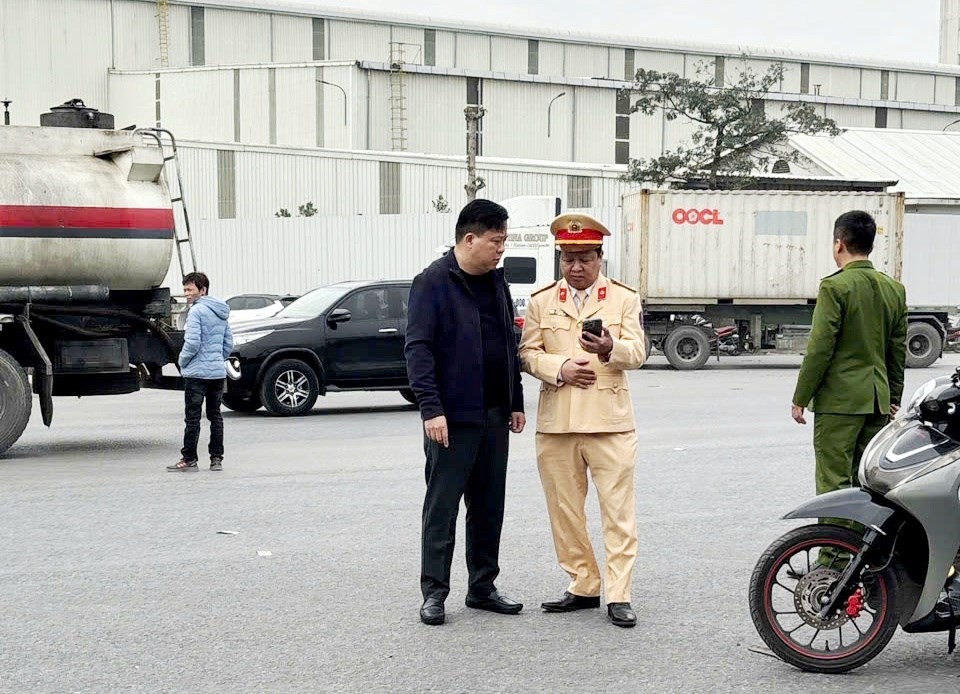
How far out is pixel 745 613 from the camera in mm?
6371

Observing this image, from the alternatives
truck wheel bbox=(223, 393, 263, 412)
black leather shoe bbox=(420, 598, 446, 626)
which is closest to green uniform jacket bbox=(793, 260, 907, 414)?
black leather shoe bbox=(420, 598, 446, 626)

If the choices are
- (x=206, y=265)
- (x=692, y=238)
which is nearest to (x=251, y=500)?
(x=692, y=238)

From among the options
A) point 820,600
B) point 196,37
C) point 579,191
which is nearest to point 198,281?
point 820,600

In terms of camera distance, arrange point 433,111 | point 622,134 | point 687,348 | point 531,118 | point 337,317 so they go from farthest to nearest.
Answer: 1. point 622,134
2. point 531,118
3. point 433,111
4. point 687,348
5. point 337,317

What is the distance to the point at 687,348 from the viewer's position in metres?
25.8

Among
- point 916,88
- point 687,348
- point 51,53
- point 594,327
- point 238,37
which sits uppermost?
point 238,37

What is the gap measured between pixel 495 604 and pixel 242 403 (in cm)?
1121

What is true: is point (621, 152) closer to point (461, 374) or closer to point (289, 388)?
point (289, 388)

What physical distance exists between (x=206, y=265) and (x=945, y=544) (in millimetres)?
42463

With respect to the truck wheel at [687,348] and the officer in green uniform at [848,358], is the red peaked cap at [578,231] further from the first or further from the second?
the truck wheel at [687,348]

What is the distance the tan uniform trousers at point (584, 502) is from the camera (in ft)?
20.3

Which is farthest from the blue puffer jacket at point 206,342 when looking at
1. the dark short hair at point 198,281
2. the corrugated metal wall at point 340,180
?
the corrugated metal wall at point 340,180

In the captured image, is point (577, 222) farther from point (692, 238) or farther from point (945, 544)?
point (692, 238)

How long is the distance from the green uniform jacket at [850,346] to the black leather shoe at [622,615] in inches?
56.1
